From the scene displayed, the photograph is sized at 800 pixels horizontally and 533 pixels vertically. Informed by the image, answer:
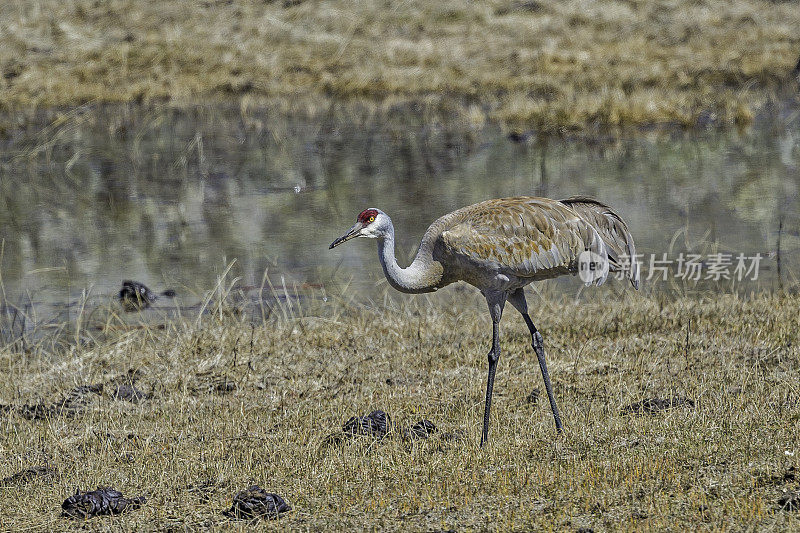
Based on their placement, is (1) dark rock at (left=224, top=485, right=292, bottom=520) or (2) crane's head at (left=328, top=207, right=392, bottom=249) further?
(2) crane's head at (left=328, top=207, right=392, bottom=249)

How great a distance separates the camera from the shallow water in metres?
12.1

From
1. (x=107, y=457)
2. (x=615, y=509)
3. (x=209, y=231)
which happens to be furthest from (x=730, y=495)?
(x=209, y=231)

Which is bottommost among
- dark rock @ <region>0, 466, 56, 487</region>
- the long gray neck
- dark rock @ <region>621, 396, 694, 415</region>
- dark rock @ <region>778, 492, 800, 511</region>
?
dark rock @ <region>0, 466, 56, 487</region>

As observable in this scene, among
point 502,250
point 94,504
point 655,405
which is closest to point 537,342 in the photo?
point 502,250

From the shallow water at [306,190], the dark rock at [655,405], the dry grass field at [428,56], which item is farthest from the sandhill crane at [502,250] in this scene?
the dry grass field at [428,56]

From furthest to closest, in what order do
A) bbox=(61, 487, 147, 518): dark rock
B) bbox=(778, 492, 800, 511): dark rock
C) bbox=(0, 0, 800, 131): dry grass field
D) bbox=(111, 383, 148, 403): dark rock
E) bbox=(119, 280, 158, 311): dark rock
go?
bbox=(0, 0, 800, 131): dry grass field < bbox=(119, 280, 158, 311): dark rock < bbox=(111, 383, 148, 403): dark rock < bbox=(61, 487, 147, 518): dark rock < bbox=(778, 492, 800, 511): dark rock

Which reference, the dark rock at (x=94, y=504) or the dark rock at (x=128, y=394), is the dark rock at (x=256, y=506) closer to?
the dark rock at (x=94, y=504)

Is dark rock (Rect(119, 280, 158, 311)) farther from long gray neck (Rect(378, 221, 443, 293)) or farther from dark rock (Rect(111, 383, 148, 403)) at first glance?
long gray neck (Rect(378, 221, 443, 293))

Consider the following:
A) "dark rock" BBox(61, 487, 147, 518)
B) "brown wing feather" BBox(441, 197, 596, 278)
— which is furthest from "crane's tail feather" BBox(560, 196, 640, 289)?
"dark rock" BBox(61, 487, 147, 518)

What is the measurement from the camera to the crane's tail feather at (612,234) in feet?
23.4

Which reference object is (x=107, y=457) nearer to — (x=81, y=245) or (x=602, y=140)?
(x=81, y=245)

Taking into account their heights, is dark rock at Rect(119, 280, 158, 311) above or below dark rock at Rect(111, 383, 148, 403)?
below

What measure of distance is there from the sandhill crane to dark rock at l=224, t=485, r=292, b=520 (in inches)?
70.5

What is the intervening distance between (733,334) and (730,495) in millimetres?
3603
